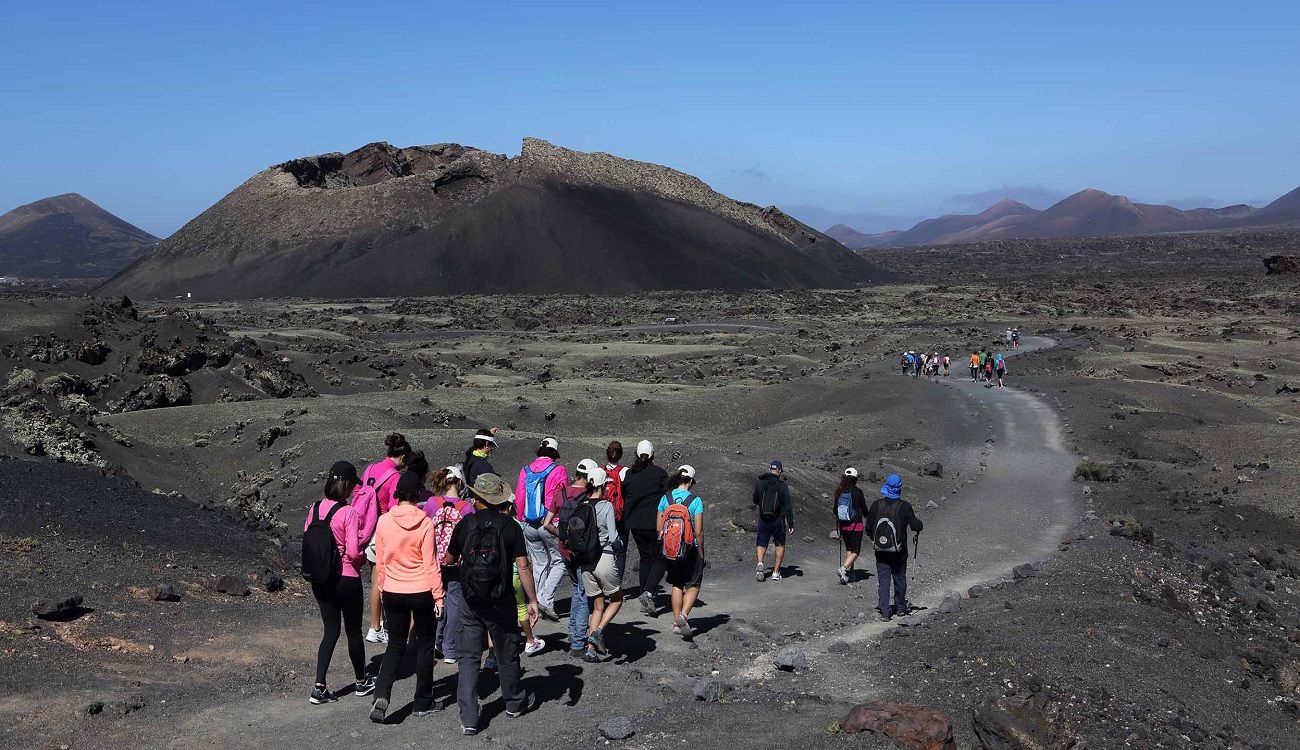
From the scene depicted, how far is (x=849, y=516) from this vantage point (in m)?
13.0

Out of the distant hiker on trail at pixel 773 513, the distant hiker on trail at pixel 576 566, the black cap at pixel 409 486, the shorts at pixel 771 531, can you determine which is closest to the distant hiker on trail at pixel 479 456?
the distant hiker on trail at pixel 576 566

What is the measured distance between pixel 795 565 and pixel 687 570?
14.1 feet

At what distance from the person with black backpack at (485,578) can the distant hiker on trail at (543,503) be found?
1.38 m

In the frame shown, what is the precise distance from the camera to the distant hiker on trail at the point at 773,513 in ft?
42.0

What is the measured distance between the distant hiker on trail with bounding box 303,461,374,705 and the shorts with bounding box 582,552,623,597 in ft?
6.20

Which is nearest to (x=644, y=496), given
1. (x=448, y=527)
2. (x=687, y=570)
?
(x=687, y=570)

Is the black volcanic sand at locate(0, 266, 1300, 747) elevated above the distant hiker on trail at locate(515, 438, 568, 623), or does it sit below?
below

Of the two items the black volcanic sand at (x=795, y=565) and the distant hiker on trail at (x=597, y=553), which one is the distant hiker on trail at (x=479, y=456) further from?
the black volcanic sand at (x=795, y=565)

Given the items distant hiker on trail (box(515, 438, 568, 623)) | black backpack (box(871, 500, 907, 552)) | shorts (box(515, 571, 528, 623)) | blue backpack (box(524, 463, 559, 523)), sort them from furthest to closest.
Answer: black backpack (box(871, 500, 907, 552))
blue backpack (box(524, 463, 559, 523))
distant hiker on trail (box(515, 438, 568, 623))
shorts (box(515, 571, 528, 623))

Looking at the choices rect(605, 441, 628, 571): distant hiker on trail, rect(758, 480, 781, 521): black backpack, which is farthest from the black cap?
rect(758, 480, 781, 521): black backpack

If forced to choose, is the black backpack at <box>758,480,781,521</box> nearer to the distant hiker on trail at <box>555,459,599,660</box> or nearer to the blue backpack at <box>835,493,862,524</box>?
the blue backpack at <box>835,493,862,524</box>

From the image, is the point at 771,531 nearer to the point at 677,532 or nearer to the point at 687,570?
the point at 687,570

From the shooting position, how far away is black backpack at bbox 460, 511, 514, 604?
25.1ft

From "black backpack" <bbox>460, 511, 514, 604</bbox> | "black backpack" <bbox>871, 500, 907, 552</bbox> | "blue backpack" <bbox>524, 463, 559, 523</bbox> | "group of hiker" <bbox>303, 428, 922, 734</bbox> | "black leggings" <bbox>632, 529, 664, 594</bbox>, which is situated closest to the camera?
"black backpack" <bbox>460, 511, 514, 604</bbox>
